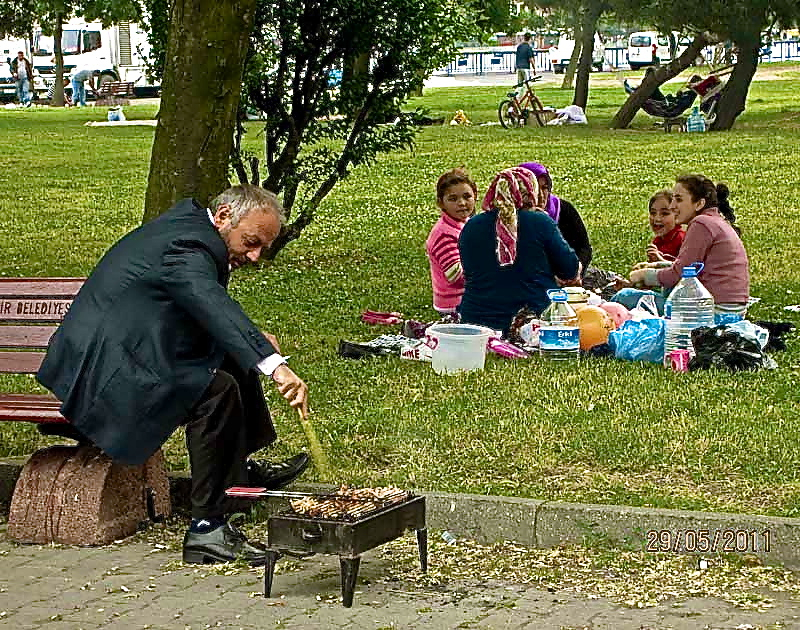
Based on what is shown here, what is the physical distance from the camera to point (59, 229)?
1650 cm

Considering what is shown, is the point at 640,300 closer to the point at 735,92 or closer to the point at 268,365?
the point at 268,365

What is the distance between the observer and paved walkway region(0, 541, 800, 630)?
5.27m

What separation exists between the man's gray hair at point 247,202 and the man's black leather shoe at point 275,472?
44.8 inches

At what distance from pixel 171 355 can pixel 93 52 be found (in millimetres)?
57711

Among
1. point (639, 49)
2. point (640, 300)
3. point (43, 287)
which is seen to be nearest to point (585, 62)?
point (640, 300)

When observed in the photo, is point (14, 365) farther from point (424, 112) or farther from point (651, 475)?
point (424, 112)

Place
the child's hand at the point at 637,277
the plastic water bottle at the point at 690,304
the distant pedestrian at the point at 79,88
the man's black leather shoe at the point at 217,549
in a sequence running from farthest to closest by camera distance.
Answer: the distant pedestrian at the point at 79,88, the child's hand at the point at 637,277, the plastic water bottle at the point at 690,304, the man's black leather shoe at the point at 217,549

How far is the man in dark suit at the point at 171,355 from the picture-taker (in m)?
5.88

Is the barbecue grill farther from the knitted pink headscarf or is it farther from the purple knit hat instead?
the purple knit hat

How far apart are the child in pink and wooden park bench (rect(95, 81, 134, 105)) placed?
3824 centimetres

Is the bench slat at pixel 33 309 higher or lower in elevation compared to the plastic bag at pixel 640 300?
higher
